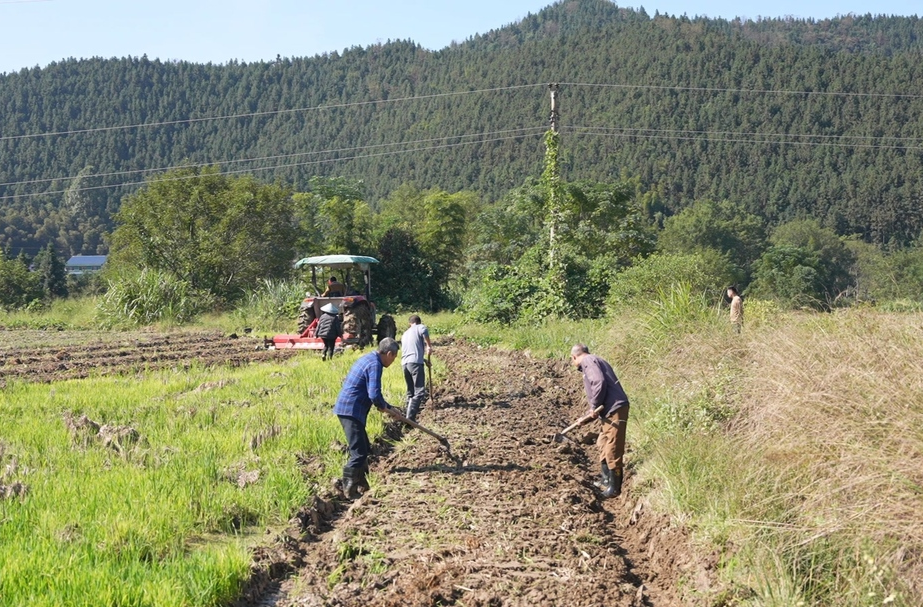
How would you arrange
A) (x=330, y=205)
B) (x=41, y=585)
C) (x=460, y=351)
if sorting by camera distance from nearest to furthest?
(x=41, y=585), (x=460, y=351), (x=330, y=205)

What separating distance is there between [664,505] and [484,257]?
48.1 meters

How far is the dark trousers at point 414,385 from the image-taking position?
11680mm

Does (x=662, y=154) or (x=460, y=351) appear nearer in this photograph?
(x=460, y=351)

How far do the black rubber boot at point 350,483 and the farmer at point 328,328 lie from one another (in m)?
9.78

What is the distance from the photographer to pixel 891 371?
6.63 metres

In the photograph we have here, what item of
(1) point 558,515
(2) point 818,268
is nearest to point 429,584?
(1) point 558,515

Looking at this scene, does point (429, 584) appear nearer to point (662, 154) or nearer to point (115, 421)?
point (115, 421)

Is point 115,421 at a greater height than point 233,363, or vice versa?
point 115,421

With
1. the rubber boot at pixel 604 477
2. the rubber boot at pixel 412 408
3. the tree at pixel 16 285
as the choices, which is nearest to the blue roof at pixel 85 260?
the tree at pixel 16 285

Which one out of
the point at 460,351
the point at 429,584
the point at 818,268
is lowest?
the point at 818,268

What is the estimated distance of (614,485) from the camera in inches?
361

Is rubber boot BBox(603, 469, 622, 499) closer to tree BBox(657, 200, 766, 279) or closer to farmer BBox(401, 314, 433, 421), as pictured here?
farmer BBox(401, 314, 433, 421)

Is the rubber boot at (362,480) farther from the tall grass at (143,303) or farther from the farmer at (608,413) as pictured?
the tall grass at (143,303)

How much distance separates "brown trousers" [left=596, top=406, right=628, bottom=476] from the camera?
9.10 meters
